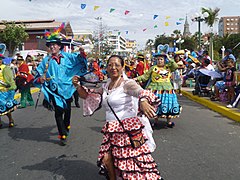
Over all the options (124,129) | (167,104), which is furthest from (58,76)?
(124,129)

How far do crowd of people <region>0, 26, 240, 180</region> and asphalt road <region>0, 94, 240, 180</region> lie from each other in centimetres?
43

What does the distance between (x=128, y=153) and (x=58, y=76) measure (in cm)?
284

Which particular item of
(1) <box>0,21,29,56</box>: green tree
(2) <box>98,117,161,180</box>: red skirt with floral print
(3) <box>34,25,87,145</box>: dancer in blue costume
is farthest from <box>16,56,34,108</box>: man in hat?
(1) <box>0,21,29,56</box>: green tree

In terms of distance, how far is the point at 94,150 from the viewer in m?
5.11

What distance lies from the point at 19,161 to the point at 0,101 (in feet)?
8.16

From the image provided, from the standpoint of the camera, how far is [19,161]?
4.71 m

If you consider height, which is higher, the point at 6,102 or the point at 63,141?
the point at 6,102

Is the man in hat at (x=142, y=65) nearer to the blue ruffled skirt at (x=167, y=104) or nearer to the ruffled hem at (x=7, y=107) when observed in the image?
the blue ruffled skirt at (x=167, y=104)

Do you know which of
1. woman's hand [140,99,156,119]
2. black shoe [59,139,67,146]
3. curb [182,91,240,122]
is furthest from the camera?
curb [182,91,240,122]

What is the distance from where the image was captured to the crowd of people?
310cm

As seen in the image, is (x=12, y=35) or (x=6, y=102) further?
(x=12, y=35)

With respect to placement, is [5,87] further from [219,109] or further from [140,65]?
[140,65]

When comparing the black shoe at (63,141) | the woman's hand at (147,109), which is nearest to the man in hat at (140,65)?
the black shoe at (63,141)

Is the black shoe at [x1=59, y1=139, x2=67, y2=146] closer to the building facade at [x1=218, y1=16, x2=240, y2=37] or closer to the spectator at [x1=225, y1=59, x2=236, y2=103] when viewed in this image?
the spectator at [x1=225, y1=59, x2=236, y2=103]
